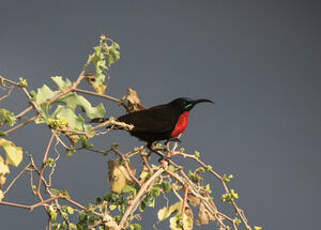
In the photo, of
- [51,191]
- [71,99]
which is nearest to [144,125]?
[71,99]

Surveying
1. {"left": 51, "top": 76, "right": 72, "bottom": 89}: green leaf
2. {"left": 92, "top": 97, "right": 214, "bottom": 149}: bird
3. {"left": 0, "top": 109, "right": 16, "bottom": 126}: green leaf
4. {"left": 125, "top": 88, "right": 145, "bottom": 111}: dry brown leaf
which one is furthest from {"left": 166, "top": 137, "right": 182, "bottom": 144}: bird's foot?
{"left": 0, "top": 109, "right": 16, "bottom": 126}: green leaf

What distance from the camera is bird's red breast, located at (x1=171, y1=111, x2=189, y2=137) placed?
4.90 ft

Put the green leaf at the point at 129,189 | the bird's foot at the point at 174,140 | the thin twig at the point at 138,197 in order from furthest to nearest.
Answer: the bird's foot at the point at 174,140 < the green leaf at the point at 129,189 < the thin twig at the point at 138,197

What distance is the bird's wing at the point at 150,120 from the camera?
142cm

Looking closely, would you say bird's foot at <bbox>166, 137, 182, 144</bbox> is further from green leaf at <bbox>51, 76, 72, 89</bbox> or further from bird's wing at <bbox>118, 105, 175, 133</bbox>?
green leaf at <bbox>51, 76, 72, 89</bbox>

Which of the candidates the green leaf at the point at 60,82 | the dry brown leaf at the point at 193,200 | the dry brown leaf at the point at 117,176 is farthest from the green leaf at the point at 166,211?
the green leaf at the point at 60,82

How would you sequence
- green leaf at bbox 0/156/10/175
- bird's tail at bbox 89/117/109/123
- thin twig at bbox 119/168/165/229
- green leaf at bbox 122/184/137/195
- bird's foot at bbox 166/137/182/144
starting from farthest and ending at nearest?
bird's foot at bbox 166/137/182/144 → bird's tail at bbox 89/117/109/123 → green leaf at bbox 122/184/137/195 → thin twig at bbox 119/168/165/229 → green leaf at bbox 0/156/10/175

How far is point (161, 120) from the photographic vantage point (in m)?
1.45

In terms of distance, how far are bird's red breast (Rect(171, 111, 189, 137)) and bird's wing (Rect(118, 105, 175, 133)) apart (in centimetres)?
3

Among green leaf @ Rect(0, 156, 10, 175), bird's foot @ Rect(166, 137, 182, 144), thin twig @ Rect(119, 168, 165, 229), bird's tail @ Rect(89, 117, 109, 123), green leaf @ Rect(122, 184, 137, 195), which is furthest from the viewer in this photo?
bird's foot @ Rect(166, 137, 182, 144)

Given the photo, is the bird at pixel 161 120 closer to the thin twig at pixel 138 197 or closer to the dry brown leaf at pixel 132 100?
the dry brown leaf at pixel 132 100

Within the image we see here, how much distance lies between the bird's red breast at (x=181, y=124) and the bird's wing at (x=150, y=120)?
0.03 metres

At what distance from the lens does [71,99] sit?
1.38m

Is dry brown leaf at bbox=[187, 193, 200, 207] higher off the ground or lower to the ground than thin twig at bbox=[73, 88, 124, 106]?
lower
